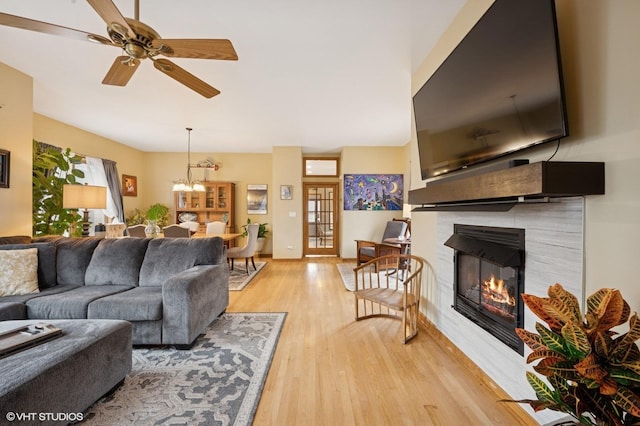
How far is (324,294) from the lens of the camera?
3830 mm

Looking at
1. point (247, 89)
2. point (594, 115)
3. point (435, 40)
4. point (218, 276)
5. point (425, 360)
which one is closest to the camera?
point (594, 115)

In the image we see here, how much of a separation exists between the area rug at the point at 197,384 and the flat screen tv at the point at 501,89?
207 centimetres

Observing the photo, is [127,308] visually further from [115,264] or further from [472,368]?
[472,368]

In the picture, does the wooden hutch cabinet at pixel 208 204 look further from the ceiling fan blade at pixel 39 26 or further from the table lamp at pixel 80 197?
the ceiling fan blade at pixel 39 26

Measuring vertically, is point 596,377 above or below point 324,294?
above

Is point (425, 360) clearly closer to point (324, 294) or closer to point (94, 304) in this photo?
point (324, 294)

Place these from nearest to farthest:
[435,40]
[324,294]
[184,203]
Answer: [435,40] < [324,294] < [184,203]

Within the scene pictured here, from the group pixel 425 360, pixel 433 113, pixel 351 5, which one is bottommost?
pixel 425 360

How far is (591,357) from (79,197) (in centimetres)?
423

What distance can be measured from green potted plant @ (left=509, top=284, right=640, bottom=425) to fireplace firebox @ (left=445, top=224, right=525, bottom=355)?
0.68m

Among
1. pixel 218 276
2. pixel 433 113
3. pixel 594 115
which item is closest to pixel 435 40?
pixel 433 113

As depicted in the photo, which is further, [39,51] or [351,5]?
[39,51]

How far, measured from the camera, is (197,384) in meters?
1.85

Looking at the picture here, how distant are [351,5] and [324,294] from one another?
3.20 meters
